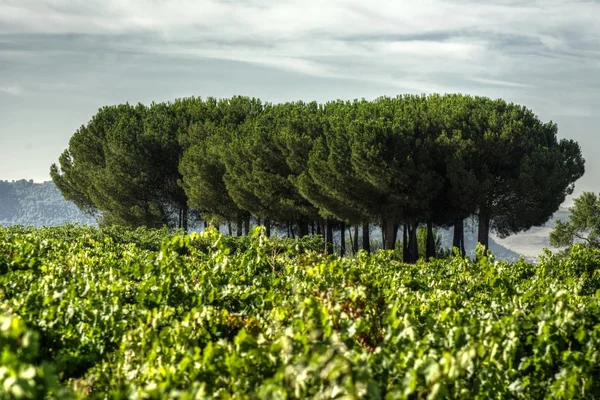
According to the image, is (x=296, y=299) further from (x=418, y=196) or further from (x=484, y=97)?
(x=484, y=97)

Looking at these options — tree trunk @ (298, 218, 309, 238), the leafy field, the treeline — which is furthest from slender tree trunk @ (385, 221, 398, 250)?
the leafy field

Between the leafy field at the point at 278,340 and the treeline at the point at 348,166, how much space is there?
26.3m

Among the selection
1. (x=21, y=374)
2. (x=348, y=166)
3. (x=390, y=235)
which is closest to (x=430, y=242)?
(x=390, y=235)

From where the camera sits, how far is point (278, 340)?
197 inches

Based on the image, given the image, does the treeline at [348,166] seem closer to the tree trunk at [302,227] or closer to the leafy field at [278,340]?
the tree trunk at [302,227]

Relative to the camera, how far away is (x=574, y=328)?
20.8 ft

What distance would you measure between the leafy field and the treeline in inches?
1034

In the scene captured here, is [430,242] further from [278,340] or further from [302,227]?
[278,340]

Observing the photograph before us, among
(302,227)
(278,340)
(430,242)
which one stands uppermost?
(278,340)

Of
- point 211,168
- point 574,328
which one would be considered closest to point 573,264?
point 574,328

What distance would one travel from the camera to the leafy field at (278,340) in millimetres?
4316

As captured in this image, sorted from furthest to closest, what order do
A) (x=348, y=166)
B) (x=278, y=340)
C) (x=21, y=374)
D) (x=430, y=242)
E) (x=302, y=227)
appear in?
(x=302, y=227), (x=430, y=242), (x=348, y=166), (x=278, y=340), (x=21, y=374)

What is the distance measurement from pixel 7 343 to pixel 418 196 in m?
32.9

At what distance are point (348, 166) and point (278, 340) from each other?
3289 centimetres
